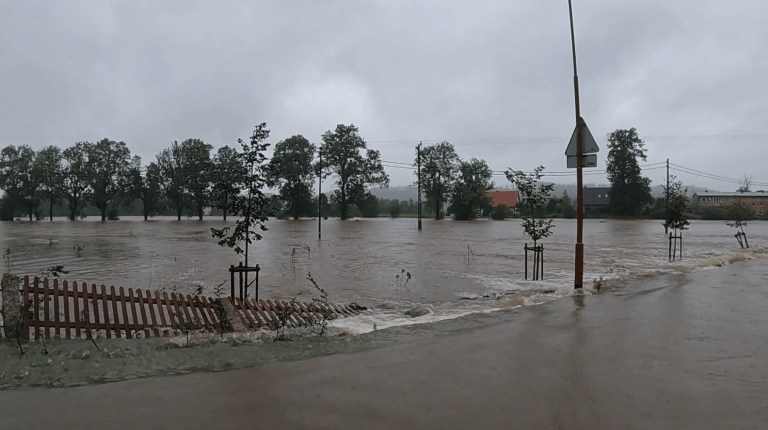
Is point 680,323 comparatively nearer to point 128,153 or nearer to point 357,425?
point 357,425


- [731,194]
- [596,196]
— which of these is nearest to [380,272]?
[596,196]

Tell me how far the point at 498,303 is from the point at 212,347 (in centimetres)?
561

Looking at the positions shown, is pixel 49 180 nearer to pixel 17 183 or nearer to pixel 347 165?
pixel 17 183

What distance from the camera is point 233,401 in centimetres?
404

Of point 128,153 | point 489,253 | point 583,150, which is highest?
point 128,153

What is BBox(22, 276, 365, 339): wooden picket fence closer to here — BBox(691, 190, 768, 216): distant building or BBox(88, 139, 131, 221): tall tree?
BBox(88, 139, 131, 221): tall tree

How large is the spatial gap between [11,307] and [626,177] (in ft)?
323

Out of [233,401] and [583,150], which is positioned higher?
[583,150]

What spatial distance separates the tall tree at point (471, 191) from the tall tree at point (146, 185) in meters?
56.9

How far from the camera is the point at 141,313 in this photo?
6.70 m

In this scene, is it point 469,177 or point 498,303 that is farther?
point 469,177

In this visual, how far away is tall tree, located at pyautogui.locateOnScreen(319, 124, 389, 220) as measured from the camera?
3391 inches

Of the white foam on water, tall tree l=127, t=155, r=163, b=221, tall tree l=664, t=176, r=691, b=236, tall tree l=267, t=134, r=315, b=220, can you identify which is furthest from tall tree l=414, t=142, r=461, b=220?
the white foam on water

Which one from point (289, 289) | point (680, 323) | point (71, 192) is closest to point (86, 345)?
point (289, 289)
